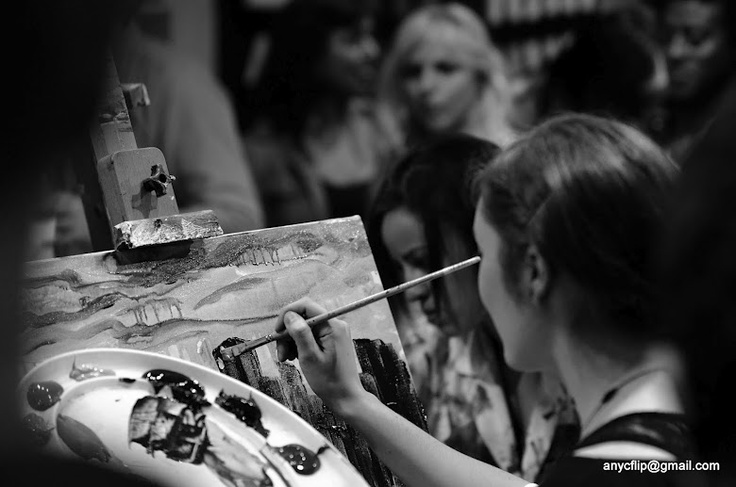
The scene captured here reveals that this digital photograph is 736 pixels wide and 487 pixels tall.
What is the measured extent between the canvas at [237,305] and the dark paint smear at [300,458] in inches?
6.9

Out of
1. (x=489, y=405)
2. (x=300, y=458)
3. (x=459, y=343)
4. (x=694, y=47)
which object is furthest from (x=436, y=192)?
(x=694, y=47)

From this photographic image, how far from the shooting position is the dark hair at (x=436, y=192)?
1.82 m

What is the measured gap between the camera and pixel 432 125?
2.42 metres

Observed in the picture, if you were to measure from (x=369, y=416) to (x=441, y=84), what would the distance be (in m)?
1.28

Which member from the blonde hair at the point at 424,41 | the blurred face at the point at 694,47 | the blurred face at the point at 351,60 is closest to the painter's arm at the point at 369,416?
the blonde hair at the point at 424,41

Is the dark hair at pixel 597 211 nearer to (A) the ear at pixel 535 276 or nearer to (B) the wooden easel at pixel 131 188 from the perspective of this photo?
(A) the ear at pixel 535 276

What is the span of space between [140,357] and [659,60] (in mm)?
2107

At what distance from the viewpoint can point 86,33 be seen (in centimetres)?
51

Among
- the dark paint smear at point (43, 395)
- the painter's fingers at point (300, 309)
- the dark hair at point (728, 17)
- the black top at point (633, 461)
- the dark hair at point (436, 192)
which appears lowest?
the black top at point (633, 461)

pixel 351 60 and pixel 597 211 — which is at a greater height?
pixel 351 60

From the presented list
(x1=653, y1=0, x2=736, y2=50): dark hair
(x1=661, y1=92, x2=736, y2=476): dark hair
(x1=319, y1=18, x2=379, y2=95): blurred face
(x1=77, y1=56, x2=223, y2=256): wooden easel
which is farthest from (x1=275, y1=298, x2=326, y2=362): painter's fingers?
(x1=653, y1=0, x2=736, y2=50): dark hair

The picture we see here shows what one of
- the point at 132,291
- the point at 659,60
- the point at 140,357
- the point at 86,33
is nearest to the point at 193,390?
the point at 140,357

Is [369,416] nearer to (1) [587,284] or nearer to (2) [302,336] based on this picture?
(2) [302,336]

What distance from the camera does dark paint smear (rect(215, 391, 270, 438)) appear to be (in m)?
1.22
